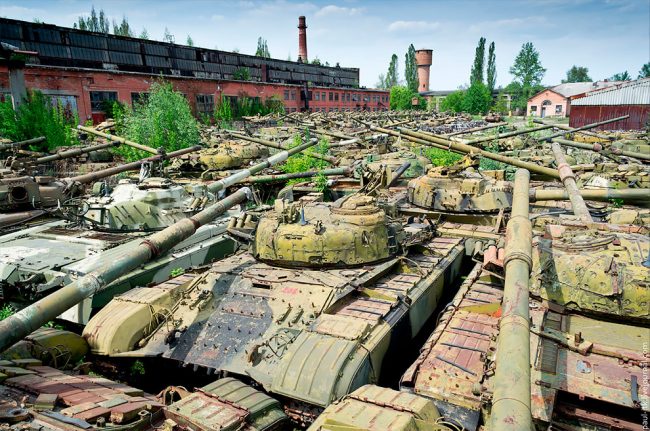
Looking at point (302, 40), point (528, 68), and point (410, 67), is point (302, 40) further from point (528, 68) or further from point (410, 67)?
point (528, 68)

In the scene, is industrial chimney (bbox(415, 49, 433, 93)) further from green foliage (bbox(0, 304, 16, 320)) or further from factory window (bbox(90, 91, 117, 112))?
green foliage (bbox(0, 304, 16, 320))

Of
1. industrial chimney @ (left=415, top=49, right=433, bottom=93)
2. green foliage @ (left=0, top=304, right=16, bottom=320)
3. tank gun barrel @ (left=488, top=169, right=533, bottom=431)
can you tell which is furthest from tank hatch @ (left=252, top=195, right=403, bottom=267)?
industrial chimney @ (left=415, top=49, right=433, bottom=93)

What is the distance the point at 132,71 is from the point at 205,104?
6.53 m

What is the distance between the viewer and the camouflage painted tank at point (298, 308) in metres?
7.21

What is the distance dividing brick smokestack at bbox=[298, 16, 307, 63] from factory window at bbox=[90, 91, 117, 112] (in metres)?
32.5

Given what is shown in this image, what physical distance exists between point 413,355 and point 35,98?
2935 centimetres

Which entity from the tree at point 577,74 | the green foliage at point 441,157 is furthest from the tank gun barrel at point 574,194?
the tree at point 577,74

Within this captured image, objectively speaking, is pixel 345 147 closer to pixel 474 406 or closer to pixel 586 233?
pixel 586 233

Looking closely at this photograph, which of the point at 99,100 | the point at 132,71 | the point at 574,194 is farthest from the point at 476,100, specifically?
the point at 574,194

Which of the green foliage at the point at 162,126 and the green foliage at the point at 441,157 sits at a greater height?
the green foliage at the point at 162,126

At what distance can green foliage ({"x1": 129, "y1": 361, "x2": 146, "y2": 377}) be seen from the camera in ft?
28.8

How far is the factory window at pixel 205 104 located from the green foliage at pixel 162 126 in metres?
13.9

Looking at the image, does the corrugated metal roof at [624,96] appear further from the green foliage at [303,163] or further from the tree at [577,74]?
the tree at [577,74]

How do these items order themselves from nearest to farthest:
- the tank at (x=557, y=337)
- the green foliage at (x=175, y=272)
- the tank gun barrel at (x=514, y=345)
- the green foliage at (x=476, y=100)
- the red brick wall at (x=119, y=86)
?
the tank gun barrel at (x=514, y=345) → the tank at (x=557, y=337) → the green foliage at (x=175, y=272) → the red brick wall at (x=119, y=86) → the green foliage at (x=476, y=100)
